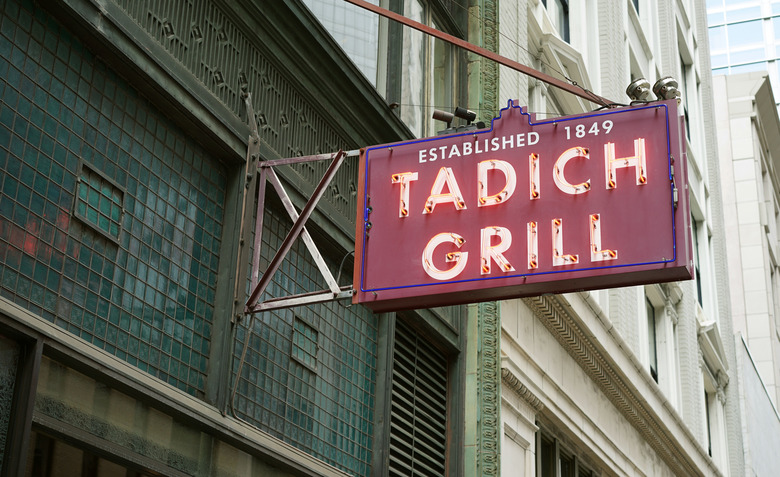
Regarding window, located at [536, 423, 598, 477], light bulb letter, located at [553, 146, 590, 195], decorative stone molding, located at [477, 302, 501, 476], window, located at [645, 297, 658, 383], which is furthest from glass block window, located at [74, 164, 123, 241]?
window, located at [645, 297, 658, 383]

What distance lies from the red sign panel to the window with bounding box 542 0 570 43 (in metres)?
13.4

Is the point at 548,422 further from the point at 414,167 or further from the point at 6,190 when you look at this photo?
the point at 6,190

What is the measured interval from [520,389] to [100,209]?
9.33 metres

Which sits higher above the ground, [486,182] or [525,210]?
[486,182]

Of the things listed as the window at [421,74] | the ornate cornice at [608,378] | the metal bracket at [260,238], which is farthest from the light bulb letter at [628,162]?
the ornate cornice at [608,378]

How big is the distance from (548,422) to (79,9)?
473 inches

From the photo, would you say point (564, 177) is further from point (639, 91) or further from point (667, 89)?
point (667, 89)

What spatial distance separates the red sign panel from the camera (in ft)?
31.9

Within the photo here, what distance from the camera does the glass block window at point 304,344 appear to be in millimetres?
11727

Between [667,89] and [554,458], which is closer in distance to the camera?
[667,89]

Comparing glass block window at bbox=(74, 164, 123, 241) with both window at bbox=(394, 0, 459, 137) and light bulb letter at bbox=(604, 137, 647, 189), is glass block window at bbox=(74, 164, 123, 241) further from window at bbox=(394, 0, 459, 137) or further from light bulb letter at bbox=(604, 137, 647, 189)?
window at bbox=(394, 0, 459, 137)

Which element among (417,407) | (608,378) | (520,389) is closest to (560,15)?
(608,378)

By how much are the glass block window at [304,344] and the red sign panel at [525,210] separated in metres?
1.69

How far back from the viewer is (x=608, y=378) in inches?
846
